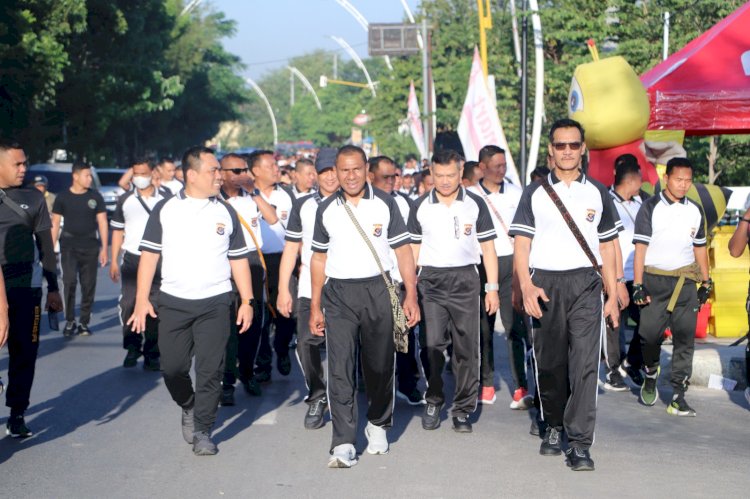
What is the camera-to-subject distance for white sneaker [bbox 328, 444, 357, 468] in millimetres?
7211

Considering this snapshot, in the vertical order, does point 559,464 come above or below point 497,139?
below

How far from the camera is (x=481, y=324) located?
378 inches

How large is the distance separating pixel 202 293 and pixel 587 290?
7.89 ft

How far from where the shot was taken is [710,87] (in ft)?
37.7

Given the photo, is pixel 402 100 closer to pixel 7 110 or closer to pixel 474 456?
pixel 7 110

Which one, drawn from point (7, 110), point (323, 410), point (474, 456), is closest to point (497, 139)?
point (323, 410)

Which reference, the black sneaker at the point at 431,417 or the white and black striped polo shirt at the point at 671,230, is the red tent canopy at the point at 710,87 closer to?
the white and black striped polo shirt at the point at 671,230

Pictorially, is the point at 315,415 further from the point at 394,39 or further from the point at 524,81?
the point at 394,39

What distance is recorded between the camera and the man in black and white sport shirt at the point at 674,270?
9.02m

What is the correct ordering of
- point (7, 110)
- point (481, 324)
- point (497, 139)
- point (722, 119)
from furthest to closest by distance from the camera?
point (7, 110)
point (497, 139)
point (722, 119)
point (481, 324)

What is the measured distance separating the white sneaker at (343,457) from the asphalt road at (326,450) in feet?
0.23

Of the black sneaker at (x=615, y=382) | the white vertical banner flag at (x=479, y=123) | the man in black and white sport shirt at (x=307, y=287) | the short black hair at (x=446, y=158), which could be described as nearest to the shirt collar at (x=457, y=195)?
the short black hair at (x=446, y=158)

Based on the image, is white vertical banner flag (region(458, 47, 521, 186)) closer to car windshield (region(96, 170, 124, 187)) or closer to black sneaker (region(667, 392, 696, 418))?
black sneaker (region(667, 392, 696, 418))

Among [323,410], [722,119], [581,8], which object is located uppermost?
[581,8]
